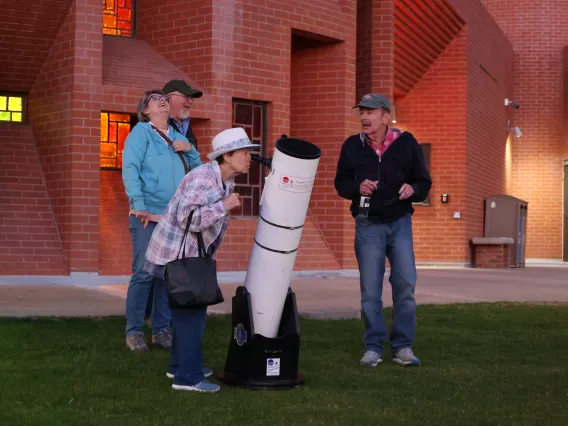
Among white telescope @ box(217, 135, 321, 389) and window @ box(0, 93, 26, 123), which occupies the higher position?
window @ box(0, 93, 26, 123)

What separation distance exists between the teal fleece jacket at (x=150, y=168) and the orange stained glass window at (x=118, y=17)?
8388 mm

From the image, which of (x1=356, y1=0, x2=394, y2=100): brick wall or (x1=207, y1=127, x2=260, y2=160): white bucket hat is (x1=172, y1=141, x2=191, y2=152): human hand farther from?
Answer: (x1=356, y1=0, x2=394, y2=100): brick wall

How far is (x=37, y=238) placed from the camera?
1338 centimetres

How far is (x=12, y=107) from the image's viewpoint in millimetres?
14359

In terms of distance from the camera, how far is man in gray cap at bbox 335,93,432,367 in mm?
7250

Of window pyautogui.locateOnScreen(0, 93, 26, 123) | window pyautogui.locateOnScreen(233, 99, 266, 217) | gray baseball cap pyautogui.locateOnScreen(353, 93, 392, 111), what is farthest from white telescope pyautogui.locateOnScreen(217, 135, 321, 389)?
window pyautogui.locateOnScreen(233, 99, 266, 217)

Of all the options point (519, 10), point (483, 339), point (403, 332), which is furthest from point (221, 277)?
point (519, 10)

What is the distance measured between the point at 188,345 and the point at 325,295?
22.4 feet

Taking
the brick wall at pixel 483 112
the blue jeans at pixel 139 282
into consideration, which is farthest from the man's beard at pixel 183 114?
the brick wall at pixel 483 112

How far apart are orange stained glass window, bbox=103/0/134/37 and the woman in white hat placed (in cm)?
997

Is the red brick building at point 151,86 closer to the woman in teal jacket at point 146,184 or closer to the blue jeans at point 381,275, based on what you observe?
the woman in teal jacket at point 146,184

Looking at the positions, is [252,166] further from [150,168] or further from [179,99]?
[150,168]

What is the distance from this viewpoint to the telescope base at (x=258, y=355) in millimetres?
6145

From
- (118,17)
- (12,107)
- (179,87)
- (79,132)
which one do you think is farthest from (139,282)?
(118,17)
